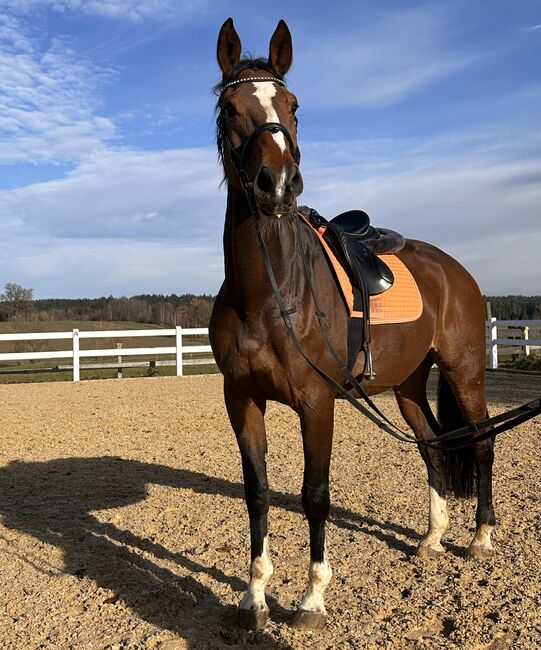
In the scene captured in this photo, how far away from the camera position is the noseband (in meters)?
2.77

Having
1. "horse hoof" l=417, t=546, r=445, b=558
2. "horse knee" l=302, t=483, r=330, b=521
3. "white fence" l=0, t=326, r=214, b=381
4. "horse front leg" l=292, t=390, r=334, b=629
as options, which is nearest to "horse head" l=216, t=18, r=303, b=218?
"horse front leg" l=292, t=390, r=334, b=629

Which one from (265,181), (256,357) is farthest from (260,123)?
(256,357)

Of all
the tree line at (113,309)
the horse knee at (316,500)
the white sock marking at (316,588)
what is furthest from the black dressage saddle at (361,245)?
the tree line at (113,309)

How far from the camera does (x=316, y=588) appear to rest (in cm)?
328

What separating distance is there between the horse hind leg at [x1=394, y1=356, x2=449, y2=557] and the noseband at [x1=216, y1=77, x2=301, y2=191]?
2.46 metres

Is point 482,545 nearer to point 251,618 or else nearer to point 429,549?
point 429,549

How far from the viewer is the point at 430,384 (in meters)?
13.9

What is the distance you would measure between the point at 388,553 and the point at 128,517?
221 centimetres

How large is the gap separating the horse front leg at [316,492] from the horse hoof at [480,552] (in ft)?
4.29

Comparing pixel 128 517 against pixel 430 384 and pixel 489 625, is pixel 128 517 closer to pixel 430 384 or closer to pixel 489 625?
pixel 489 625

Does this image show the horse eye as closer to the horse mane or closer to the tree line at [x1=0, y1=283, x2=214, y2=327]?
the horse mane

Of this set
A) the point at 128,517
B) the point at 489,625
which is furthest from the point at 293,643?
the point at 128,517

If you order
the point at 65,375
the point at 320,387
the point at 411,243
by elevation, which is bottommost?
the point at 65,375

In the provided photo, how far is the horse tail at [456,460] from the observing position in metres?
4.55
